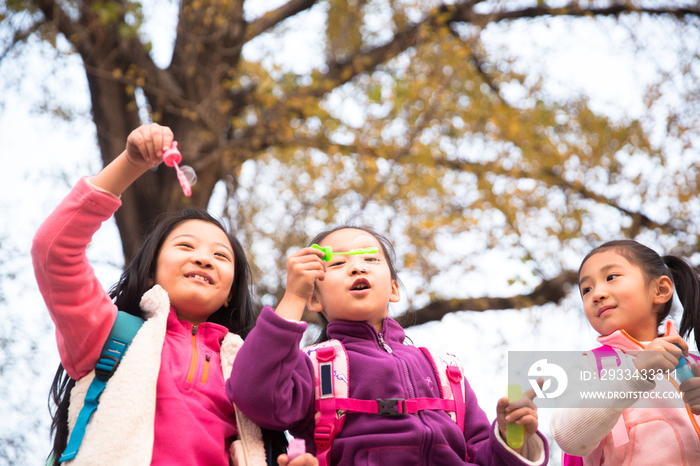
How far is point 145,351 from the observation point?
2109 millimetres

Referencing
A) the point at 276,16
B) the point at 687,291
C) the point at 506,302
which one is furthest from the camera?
the point at 276,16

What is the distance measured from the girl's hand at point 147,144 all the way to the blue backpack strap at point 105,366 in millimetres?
525

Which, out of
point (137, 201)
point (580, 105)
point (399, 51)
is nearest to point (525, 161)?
point (580, 105)

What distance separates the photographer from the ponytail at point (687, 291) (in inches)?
101

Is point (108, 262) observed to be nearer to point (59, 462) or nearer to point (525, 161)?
→ point (59, 462)

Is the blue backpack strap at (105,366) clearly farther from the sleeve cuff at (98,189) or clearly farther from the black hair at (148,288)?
the sleeve cuff at (98,189)

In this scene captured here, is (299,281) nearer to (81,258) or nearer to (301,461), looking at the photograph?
(301,461)

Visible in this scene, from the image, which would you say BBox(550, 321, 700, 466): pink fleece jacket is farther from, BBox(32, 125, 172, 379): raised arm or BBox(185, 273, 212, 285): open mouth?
BBox(32, 125, 172, 379): raised arm

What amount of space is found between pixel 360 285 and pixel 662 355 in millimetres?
1008

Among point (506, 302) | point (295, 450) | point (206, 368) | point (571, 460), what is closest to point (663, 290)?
point (571, 460)

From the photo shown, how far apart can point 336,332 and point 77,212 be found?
0.97 metres

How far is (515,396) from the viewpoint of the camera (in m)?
2.01

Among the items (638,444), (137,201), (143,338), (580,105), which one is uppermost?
(580,105)

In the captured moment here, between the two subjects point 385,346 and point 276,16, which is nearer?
point 385,346
